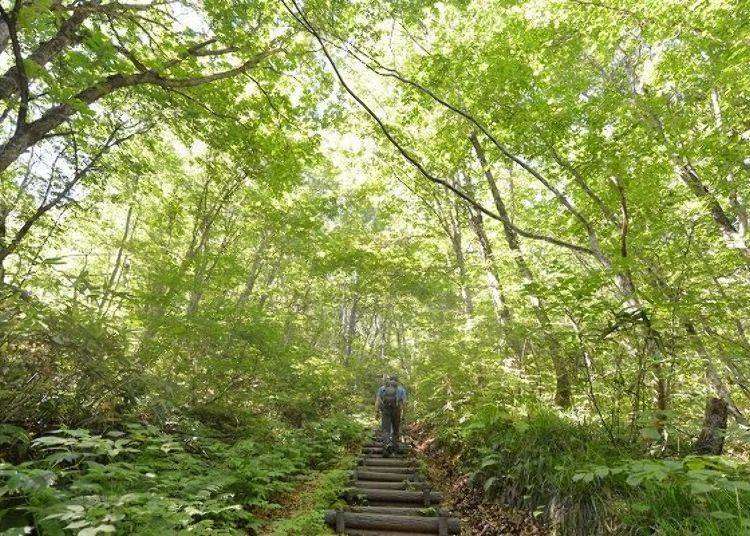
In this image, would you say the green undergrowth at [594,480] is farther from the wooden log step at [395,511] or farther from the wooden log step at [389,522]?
the wooden log step at [389,522]

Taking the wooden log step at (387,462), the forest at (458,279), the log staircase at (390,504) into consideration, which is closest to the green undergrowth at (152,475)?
the forest at (458,279)

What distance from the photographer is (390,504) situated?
6.69 meters

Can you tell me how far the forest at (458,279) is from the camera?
4301mm

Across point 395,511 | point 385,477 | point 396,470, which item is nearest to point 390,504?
point 395,511

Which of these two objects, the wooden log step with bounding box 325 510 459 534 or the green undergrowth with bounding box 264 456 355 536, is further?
the wooden log step with bounding box 325 510 459 534

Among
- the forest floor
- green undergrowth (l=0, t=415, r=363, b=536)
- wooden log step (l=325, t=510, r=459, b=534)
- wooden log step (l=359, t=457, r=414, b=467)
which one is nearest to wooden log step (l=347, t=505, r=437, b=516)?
wooden log step (l=325, t=510, r=459, b=534)

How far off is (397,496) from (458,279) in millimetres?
7348

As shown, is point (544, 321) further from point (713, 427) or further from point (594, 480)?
point (594, 480)

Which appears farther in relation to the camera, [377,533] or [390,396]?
→ [390,396]

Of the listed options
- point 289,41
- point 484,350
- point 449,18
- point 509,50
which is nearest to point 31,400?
point 289,41

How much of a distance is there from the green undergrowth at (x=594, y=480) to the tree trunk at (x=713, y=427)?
0.54 m

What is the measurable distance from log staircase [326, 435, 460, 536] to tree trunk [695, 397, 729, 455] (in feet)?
10.9

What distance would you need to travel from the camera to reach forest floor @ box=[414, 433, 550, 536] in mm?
5305

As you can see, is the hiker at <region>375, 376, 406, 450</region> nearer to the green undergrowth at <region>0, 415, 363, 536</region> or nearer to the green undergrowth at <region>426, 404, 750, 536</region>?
the green undergrowth at <region>0, 415, 363, 536</region>
